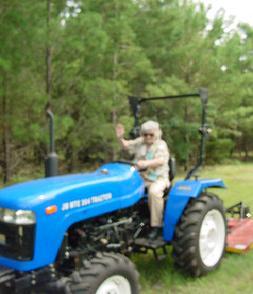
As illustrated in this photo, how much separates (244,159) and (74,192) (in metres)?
26.2

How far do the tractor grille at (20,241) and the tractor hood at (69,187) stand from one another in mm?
153

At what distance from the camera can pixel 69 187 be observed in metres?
3.50

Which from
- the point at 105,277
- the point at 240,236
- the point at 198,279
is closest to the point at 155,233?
the point at 198,279

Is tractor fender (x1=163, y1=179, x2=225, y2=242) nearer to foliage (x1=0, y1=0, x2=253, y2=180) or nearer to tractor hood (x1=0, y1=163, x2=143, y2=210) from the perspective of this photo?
tractor hood (x1=0, y1=163, x2=143, y2=210)

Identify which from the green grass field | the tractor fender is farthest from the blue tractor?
the green grass field

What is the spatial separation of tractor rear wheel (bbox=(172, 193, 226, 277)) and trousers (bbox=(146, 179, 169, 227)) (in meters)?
0.22

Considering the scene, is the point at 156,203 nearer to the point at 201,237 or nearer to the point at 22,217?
the point at 201,237

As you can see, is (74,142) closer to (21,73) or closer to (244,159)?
(21,73)

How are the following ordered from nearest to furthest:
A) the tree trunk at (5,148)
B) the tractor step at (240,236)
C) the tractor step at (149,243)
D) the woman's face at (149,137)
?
the tractor step at (149,243) → the woman's face at (149,137) → the tractor step at (240,236) → the tree trunk at (5,148)

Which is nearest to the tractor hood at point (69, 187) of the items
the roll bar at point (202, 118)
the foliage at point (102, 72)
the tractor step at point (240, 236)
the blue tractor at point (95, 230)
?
the blue tractor at point (95, 230)

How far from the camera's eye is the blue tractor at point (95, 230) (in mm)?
3178

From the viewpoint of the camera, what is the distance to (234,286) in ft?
14.3

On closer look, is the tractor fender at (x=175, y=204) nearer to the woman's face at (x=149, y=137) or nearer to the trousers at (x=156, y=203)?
the trousers at (x=156, y=203)

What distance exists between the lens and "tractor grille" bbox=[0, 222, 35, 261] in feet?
10.4
